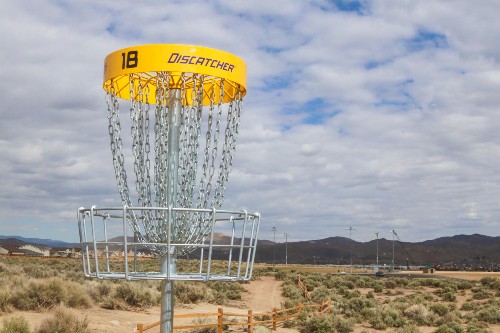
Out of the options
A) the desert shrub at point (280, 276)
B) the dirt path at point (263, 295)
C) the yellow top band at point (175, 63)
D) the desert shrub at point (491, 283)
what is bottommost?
the dirt path at point (263, 295)

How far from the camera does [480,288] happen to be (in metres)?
40.6

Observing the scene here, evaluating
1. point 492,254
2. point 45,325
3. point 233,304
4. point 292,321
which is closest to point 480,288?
point 233,304

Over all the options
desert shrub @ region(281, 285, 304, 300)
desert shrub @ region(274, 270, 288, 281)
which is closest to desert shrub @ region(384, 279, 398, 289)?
desert shrub @ region(274, 270, 288, 281)

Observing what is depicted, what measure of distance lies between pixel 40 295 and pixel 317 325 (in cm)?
1018

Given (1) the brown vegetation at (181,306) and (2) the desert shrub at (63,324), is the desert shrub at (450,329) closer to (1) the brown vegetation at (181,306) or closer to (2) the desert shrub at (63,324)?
(1) the brown vegetation at (181,306)

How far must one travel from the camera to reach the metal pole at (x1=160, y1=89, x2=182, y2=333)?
5125 millimetres

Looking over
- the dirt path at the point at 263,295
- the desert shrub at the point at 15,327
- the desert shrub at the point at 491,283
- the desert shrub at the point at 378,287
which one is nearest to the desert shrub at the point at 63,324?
the desert shrub at the point at 15,327

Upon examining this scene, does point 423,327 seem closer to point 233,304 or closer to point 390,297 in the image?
point 233,304

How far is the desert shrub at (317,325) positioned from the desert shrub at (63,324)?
8.53 meters

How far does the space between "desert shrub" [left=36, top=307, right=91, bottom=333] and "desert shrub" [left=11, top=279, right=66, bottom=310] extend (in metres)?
3.28

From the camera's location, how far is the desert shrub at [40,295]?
20.4 metres

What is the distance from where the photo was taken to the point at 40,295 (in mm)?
20875

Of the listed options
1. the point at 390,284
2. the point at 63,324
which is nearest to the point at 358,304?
the point at 390,284

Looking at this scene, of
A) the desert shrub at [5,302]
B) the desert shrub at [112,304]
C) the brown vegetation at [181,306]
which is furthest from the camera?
the desert shrub at [112,304]
